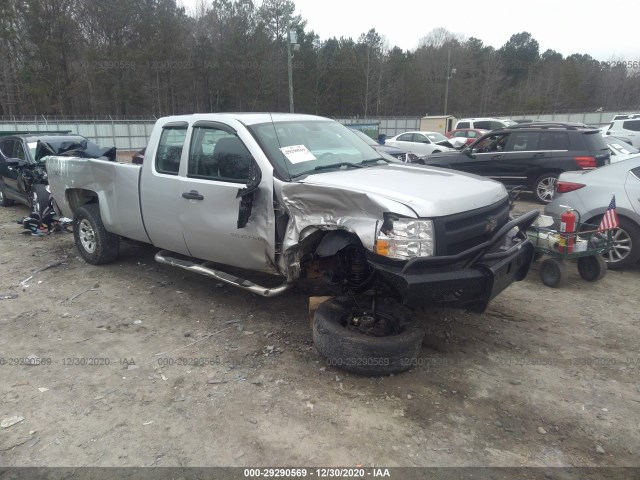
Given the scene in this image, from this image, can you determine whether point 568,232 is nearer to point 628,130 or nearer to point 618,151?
point 618,151

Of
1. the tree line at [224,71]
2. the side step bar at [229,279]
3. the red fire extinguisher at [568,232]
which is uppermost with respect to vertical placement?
the tree line at [224,71]

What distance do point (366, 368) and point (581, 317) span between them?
8.54 ft

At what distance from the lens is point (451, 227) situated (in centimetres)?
325

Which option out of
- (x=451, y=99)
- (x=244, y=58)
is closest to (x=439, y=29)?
(x=451, y=99)

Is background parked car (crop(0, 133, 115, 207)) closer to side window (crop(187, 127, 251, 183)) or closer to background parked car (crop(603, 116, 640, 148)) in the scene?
side window (crop(187, 127, 251, 183))

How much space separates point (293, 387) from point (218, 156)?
231 cm

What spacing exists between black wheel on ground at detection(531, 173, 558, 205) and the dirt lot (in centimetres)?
554

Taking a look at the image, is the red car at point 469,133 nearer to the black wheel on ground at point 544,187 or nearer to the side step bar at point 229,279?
the black wheel on ground at point 544,187

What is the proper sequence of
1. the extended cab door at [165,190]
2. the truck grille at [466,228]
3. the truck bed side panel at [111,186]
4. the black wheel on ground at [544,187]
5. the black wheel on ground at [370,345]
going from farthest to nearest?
the black wheel on ground at [544,187], the truck bed side panel at [111,186], the extended cab door at [165,190], the black wheel on ground at [370,345], the truck grille at [466,228]

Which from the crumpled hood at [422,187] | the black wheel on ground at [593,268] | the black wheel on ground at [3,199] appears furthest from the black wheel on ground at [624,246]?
the black wheel on ground at [3,199]

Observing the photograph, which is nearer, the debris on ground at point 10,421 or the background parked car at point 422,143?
the debris on ground at point 10,421

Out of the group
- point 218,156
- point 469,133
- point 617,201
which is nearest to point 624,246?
point 617,201

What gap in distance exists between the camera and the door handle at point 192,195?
4434 mm

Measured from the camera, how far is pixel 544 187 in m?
10.5
